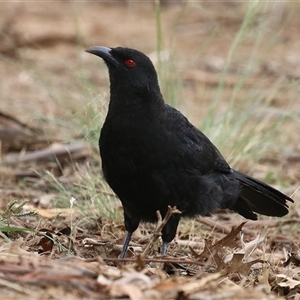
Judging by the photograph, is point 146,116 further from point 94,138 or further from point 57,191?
point 57,191

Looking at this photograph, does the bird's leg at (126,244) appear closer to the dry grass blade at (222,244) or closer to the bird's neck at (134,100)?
the dry grass blade at (222,244)

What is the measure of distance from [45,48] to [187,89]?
2.56 metres

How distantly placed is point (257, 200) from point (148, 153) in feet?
4.12

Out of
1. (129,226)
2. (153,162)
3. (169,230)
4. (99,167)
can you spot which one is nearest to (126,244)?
(129,226)

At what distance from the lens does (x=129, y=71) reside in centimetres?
474

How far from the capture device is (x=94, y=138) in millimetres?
6031

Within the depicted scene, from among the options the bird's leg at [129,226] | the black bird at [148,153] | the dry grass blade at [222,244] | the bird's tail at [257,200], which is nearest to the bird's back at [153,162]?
the black bird at [148,153]

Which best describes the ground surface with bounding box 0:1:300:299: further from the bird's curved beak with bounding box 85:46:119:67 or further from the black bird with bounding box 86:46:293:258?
the bird's curved beak with bounding box 85:46:119:67

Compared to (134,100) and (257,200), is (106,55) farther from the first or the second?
(257,200)

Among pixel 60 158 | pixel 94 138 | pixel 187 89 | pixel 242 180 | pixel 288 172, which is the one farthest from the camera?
pixel 187 89

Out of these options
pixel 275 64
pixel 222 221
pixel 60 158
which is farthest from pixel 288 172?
pixel 275 64

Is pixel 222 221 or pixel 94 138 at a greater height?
pixel 94 138

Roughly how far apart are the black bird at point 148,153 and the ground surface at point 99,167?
324 mm

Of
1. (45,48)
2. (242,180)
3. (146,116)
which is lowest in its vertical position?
(45,48)
